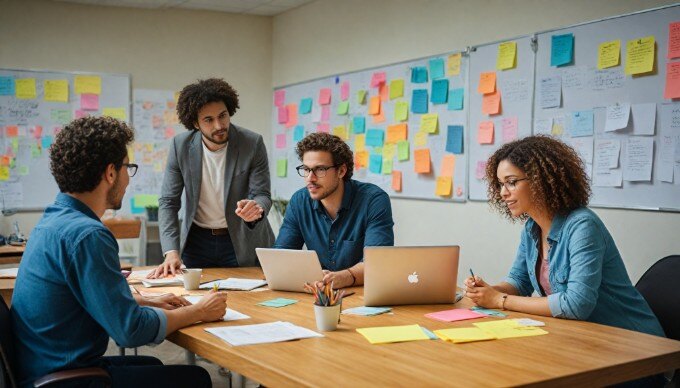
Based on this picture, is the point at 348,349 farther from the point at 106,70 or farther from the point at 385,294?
the point at 106,70

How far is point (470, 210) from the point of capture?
14.5 ft

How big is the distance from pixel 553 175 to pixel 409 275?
1.86 ft

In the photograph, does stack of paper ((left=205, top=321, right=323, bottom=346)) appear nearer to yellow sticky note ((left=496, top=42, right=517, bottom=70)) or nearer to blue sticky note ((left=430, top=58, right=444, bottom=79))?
yellow sticky note ((left=496, top=42, right=517, bottom=70))

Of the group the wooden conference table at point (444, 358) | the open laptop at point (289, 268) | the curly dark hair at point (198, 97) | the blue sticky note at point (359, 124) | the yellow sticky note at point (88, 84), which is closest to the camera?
the wooden conference table at point (444, 358)

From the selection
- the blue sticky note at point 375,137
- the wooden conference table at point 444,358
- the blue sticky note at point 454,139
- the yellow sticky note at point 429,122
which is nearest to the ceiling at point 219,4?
the blue sticky note at point 375,137

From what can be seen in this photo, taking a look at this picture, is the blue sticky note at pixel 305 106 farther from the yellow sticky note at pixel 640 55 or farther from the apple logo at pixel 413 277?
the apple logo at pixel 413 277

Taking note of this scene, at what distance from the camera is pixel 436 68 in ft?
15.2

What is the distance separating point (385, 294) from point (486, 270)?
6.93 ft

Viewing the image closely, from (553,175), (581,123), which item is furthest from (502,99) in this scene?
(553,175)

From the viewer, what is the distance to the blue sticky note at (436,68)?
4.59m

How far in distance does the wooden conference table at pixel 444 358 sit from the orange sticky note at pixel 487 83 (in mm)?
2324

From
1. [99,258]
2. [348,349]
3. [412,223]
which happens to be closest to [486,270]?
[412,223]

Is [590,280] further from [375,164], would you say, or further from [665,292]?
[375,164]

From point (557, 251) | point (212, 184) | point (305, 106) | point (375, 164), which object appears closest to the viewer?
point (557, 251)
